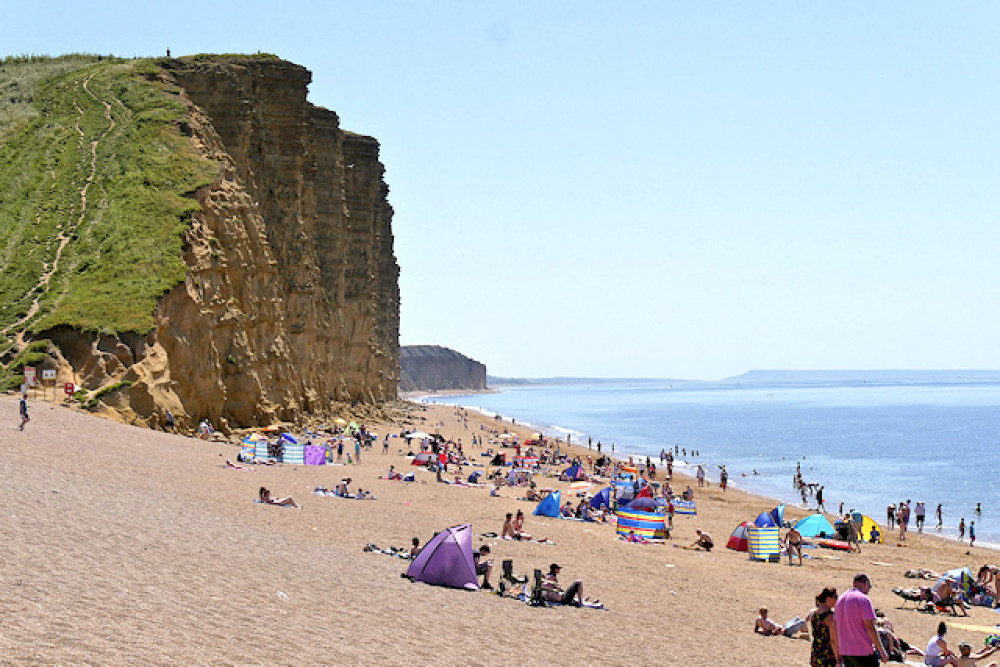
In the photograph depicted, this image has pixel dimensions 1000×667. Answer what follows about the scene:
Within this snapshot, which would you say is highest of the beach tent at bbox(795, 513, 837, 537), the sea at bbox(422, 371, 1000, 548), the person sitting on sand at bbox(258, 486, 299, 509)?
the person sitting on sand at bbox(258, 486, 299, 509)

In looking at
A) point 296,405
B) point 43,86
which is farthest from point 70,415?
point 43,86

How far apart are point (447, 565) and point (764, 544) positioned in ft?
38.8

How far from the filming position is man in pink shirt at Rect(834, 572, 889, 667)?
8.93m

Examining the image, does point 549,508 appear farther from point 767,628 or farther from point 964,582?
point 767,628

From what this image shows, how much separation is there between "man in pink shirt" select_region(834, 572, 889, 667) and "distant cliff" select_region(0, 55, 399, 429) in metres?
27.3

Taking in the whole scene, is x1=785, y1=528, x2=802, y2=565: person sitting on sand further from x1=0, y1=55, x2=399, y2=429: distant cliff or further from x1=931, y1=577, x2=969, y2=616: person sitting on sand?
x1=0, y1=55, x2=399, y2=429: distant cliff

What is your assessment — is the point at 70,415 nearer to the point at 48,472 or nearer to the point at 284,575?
the point at 48,472

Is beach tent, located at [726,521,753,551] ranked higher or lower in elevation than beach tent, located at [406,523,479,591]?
lower

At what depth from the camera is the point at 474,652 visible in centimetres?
1123

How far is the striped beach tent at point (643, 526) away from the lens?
26.3 metres

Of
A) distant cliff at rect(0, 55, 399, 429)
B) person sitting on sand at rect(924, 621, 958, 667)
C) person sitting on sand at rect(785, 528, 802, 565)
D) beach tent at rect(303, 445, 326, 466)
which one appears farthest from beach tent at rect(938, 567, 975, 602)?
distant cliff at rect(0, 55, 399, 429)

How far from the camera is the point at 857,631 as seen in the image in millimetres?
8984

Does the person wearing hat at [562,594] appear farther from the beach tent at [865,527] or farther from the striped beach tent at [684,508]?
the striped beach tent at [684,508]

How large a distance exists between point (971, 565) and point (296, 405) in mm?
31582
